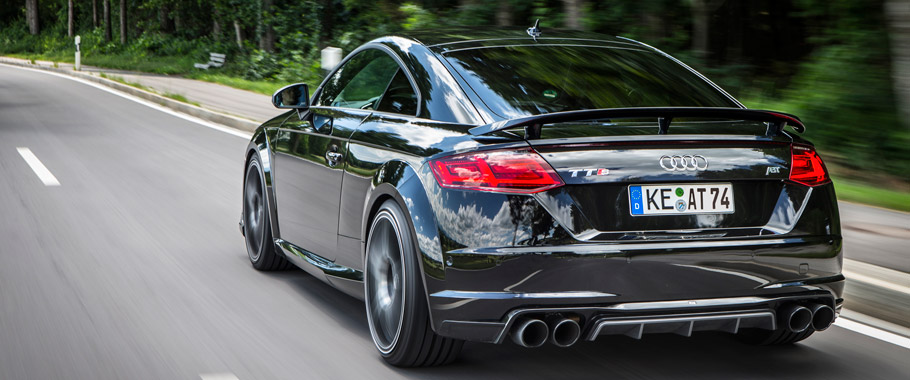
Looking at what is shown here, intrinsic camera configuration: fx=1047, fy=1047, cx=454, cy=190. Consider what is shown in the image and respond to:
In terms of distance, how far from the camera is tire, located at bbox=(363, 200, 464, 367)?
12.8 ft

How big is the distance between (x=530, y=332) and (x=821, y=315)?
1097 mm

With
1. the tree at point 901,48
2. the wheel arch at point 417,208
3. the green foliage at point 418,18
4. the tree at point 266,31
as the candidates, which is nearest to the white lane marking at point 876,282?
the wheel arch at point 417,208

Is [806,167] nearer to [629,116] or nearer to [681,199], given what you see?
[681,199]

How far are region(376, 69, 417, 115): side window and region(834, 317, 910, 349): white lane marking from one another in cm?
226

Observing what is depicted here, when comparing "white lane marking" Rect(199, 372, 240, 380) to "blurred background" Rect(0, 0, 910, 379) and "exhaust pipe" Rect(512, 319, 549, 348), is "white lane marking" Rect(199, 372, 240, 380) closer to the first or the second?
"blurred background" Rect(0, 0, 910, 379)

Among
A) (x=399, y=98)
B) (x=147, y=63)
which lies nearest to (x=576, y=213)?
(x=399, y=98)

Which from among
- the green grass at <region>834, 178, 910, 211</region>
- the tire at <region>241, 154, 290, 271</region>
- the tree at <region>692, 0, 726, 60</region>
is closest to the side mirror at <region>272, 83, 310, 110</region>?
the tire at <region>241, 154, 290, 271</region>

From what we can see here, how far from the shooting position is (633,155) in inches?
141

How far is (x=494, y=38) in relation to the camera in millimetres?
4672

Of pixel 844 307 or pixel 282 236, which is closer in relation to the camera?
pixel 844 307

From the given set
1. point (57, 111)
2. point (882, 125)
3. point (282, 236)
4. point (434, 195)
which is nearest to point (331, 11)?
point (57, 111)

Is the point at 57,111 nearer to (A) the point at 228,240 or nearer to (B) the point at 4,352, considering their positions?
(A) the point at 228,240

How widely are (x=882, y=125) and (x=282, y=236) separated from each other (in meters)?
5.97

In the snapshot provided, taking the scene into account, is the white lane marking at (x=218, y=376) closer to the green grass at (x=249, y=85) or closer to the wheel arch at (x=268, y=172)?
the wheel arch at (x=268, y=172)
